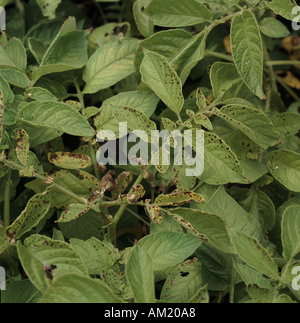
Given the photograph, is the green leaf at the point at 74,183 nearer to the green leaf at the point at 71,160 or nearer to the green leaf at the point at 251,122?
the green leaf at the point at 71,160

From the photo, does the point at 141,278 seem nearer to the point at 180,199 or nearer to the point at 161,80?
the point at 180,199

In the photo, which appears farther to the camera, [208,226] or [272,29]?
[272,29]

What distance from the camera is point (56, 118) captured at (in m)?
0.76

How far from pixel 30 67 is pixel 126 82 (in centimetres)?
28

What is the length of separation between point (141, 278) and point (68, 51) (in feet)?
1.76

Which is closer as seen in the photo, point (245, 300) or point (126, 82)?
point (245, 300)

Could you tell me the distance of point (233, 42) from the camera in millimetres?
813

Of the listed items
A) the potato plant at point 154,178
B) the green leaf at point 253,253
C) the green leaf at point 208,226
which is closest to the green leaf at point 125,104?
the potato plant at point 154,178

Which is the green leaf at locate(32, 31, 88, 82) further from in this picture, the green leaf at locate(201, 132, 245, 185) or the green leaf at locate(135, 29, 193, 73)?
the green leaf at locate(201, 132, 245, 185)

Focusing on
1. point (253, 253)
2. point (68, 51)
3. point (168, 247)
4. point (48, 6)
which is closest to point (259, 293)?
point (253, 253)

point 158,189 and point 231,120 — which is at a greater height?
point 231,120

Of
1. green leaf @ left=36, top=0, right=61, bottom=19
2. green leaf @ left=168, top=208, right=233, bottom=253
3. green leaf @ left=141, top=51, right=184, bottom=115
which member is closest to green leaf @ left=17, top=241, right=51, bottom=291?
green leaf @ left=168, top=208, right=233, bottom=253
